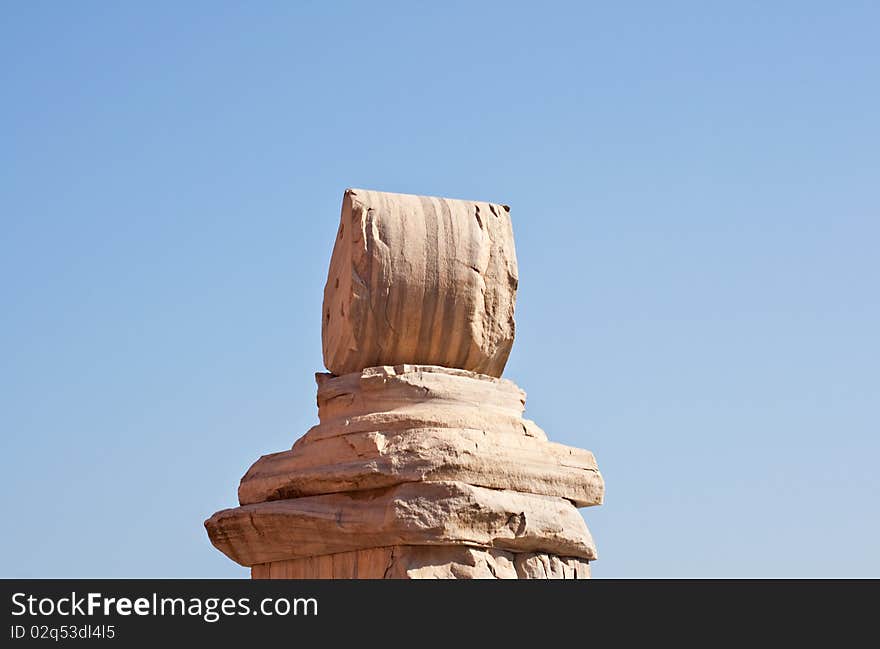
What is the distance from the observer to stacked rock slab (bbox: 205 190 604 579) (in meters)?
11.6

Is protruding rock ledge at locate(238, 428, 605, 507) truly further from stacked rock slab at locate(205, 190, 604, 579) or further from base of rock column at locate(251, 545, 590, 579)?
base of rock column at locate(251, 545, 590, 579)

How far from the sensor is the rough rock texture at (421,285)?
1230 centimetres

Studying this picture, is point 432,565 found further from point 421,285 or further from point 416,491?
point 421,285

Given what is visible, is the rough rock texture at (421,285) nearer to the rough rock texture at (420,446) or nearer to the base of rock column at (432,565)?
the rough rock texture at (420,446)

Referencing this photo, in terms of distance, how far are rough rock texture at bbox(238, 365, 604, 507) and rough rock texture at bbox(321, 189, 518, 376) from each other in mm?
203

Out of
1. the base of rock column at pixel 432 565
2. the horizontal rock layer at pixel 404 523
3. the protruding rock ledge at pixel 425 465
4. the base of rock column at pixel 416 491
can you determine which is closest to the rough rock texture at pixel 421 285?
the base of rock column at pixel 416 491

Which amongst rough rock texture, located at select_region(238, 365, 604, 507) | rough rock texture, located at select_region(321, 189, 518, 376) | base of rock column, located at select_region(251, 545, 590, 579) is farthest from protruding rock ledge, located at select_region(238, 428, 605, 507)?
rough rock texture, located at select_region(321, 189, 518, 376)

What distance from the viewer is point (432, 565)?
37.9 ft

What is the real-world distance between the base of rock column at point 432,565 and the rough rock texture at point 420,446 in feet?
1.45

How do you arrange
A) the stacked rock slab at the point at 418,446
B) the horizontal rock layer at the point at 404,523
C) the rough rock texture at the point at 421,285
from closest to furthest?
1. the horizontal rock layer at the point at 404,523
2. the stacked rock slab at the point at 418,446
3. the rough rock texture at the point at 421,285

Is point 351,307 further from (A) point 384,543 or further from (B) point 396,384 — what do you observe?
(A) point 384,543

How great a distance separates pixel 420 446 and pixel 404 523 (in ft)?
1.82

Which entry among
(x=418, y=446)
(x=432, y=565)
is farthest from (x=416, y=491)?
(x=432, y=565)
